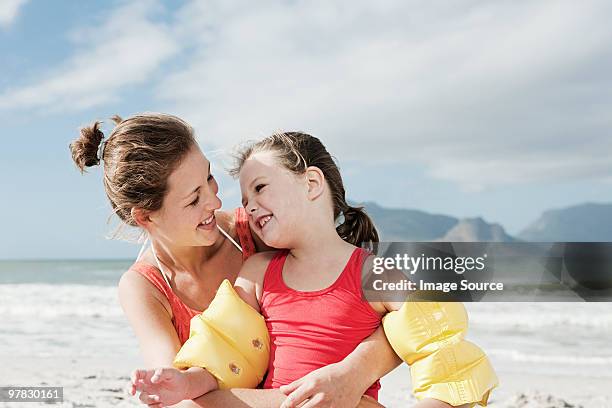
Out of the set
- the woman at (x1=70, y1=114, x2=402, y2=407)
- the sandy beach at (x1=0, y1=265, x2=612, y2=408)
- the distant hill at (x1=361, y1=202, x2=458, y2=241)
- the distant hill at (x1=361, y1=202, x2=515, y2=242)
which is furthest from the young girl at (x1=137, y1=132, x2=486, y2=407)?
the distant hill at (x1=361, y1=202, x2=458, y2=241)

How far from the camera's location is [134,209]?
266 cm

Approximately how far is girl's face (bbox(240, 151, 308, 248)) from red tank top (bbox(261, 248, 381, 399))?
8.0 inches

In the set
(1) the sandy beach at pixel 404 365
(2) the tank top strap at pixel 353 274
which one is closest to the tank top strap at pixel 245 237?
(2) the tank top strap at pixel 353 274

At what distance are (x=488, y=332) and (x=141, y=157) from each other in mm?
7264

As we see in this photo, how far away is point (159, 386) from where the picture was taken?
2092 millimetres

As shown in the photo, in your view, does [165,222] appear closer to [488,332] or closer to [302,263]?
[302,263]

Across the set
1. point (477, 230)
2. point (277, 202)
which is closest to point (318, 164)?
point (277, 202)

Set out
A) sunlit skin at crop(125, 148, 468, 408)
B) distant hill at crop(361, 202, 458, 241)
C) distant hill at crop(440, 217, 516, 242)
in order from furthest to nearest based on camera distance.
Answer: distant hill at crop(361, 202, 458, 241), distant hill at crop(440, 217, 516, 242), sunlit skin at crop(125, 148, 468, 408)

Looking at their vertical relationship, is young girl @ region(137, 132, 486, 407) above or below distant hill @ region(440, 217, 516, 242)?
above

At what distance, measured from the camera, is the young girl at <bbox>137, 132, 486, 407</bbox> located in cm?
239

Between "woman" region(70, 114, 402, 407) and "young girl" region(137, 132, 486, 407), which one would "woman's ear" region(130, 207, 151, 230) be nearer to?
"woman" region(70, 114, 402, 407)

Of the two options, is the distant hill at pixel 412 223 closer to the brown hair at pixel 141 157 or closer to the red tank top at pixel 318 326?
the brown hair at pixel 141 157

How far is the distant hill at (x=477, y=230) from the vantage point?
45.8 meters

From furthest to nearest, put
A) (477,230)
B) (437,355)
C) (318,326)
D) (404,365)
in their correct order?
(477,230)
(404,365)
(318,326)
(437,355)
